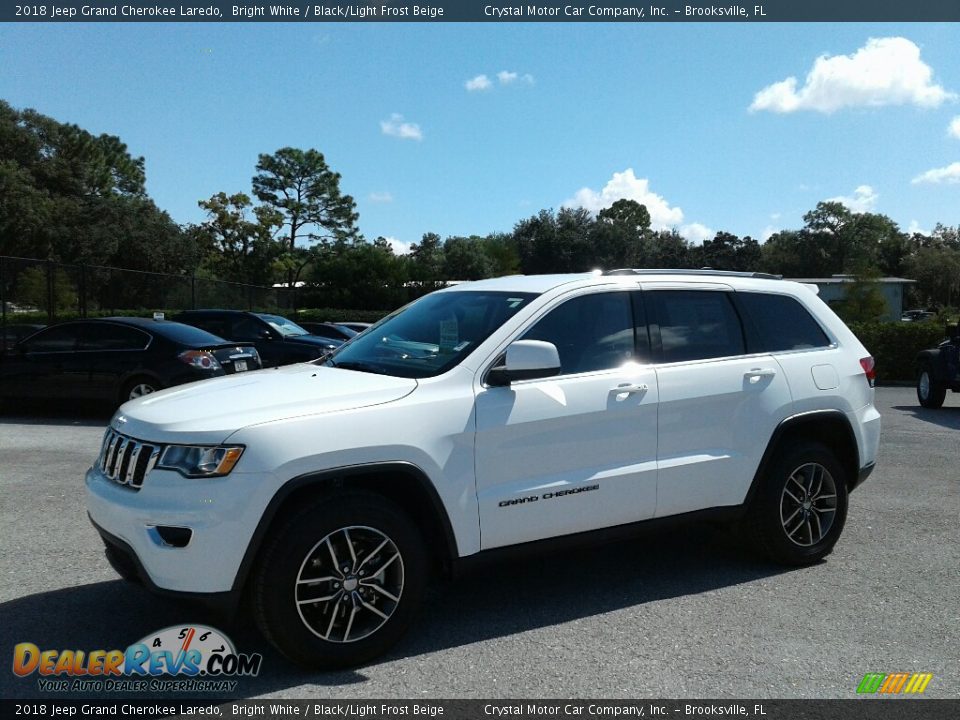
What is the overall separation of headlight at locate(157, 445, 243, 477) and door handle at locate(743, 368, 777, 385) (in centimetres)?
305

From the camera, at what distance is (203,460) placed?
351 cm

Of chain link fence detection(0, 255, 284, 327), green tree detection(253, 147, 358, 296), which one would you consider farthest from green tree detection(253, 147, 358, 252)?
chain link fence detection(0, 255, 284, 327)

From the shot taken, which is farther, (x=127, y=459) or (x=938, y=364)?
(x=938, y=364)

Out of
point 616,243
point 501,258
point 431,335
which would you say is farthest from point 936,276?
point 431,335

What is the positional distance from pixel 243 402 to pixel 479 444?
114 cm

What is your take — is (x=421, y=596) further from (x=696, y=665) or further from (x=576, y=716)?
(x=696, y=665)

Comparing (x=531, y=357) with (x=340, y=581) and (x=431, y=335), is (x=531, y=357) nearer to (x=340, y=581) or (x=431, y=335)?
(x=431, y=335)

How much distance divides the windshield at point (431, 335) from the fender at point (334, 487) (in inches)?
22.4

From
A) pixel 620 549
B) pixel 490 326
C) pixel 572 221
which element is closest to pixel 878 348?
pixel 620 549

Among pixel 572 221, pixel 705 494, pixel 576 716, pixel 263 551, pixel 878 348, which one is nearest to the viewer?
pixel 576 716

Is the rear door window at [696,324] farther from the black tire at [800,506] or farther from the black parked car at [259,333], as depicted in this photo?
the black parked car at [259,333]

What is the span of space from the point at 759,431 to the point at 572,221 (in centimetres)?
8002

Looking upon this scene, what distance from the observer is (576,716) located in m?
3.31

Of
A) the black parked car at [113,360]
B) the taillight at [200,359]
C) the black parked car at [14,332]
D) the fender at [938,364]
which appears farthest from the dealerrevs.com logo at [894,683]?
the black parked car at [14,332]
